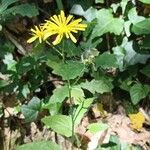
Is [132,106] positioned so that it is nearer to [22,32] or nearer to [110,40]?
[110,40]

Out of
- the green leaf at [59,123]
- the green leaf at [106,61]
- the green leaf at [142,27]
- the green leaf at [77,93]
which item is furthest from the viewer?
the green leaf at [142,27]

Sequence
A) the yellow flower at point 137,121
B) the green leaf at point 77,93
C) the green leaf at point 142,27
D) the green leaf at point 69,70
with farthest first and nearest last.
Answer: the yellow flower at point 137,121 → the green leaf at point 142,27 → the green leaf at point 77,93 → the green leaf at point 69,70

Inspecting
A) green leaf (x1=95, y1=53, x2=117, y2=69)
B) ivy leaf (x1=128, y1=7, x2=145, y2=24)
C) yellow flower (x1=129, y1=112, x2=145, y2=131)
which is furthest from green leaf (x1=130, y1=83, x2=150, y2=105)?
ivy leaf (x1=128, y1=7, x2=145, y2=24)

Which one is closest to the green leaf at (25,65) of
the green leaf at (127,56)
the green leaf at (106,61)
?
the green leaf at (106,61)

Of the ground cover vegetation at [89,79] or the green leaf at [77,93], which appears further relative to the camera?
the ground cover vegetation at [89,79]

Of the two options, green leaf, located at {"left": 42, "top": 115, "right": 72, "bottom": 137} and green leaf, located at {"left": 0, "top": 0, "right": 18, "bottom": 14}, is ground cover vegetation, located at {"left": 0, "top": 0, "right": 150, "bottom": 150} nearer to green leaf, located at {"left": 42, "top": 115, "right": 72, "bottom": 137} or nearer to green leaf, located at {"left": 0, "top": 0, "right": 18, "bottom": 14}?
green leaf, located at {"left": 0, "top": 0, "right": 18, "bottom": 14}

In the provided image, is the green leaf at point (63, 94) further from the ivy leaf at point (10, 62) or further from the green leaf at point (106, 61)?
the ivy leaf at point (10, 62)
